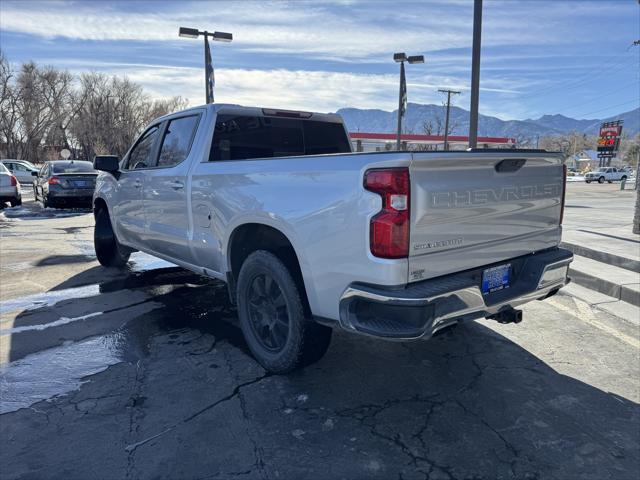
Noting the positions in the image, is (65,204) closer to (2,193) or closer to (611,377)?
(2,193)

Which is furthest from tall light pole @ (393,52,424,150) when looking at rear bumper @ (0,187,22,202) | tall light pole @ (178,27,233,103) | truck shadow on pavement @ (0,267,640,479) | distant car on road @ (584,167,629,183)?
distant car on road @ (584,167,629,183)

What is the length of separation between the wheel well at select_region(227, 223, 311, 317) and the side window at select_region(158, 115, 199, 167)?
1219 millimetres

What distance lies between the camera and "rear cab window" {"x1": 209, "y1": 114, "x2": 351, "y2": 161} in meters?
4.55

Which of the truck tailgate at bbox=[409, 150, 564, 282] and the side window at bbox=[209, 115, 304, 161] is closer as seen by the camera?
the truck tailgate at bbox=[409, 150, 564, 282]

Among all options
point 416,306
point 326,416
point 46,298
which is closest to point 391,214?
point 416,306

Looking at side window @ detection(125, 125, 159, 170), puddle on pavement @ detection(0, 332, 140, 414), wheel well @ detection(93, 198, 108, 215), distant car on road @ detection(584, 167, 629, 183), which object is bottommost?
distant car on road @ detection(584, 167, 629, 183)

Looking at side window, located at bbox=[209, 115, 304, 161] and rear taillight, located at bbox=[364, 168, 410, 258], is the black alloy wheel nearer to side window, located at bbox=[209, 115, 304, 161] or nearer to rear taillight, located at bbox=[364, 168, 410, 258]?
rear taillight, located at bbox=[364, 168, 410, 258]

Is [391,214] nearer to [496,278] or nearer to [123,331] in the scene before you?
[496,278]

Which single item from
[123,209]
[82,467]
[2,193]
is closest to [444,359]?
[82,467]

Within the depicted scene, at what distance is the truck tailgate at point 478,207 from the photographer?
8.80 ft

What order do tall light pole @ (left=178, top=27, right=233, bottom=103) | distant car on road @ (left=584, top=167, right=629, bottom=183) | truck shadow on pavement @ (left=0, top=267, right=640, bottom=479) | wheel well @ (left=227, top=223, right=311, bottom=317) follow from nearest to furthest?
1. truck shadow on pavement @ (left=0, top=267, right=640, bottom=479)
2. wheel well @ (left=227, top=223, right=311, bottom=317)
3. tall light pole @ (left=178, top=27, right=233, bottom=103)
4. distant car on road @ (left=584, top=167, right=629, bottom=183)

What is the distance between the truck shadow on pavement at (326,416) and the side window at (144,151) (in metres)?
2.03

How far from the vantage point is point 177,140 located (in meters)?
4.85

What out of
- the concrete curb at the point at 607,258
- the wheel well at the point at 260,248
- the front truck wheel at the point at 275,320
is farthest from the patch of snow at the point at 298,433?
the concrete curb at the point at 607,258
